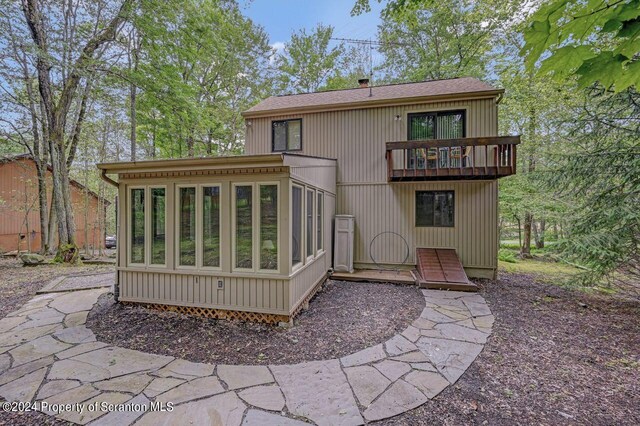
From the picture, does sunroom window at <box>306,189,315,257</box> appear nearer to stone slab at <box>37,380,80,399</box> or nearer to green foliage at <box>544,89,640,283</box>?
stone slab at <box>37,380,80,399</box>

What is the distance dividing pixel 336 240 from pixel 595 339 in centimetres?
482

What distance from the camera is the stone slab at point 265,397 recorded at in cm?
232

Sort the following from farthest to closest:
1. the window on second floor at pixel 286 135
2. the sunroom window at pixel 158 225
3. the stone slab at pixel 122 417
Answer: the window on second floor at pixel 286 135 < the sunroom window at pixel 158 225 < the stone slab at pixel 122 417

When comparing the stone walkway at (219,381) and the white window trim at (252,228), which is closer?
the stone walkway at (219,381)

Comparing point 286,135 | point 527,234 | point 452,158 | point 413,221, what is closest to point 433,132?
point 452,158

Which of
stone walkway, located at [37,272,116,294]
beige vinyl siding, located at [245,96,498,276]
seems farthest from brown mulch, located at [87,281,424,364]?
beige vinyl siding, located at [245,96,498,276]

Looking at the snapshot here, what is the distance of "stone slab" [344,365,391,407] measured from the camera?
2.46 meters

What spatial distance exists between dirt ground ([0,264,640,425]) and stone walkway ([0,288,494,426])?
18cm

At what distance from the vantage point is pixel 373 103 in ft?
24.0

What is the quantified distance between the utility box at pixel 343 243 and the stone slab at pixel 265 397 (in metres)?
4.50

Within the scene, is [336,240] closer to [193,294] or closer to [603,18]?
[193,294]

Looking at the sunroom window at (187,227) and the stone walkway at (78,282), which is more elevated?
the sunroom window at (187,227)

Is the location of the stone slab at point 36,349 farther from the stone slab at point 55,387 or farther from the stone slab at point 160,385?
the stone slab at point 160,385

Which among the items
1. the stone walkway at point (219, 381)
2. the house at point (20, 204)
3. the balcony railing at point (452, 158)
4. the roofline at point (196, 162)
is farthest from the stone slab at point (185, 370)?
the house at point (20, 204)
